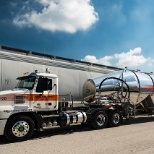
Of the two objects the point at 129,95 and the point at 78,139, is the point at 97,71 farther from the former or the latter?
the point at 78,139

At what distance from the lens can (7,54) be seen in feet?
44.9

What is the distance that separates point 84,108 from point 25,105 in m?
3.67

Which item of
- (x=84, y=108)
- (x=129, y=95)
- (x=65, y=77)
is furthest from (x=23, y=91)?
(x=65, y=77)

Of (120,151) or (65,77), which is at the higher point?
(65,77)

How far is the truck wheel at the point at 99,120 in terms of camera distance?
10.8 m

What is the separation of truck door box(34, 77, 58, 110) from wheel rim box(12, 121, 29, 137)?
0.96 m

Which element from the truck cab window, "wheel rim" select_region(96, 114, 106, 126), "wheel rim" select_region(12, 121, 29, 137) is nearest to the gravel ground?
"wheel rim" select_region(12, 121, 29, 137)

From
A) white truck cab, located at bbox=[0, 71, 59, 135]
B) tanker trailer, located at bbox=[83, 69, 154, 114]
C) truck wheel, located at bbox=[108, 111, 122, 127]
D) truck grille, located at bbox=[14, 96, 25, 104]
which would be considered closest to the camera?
white truck cab, located at bbox=[0, 71, 59, 135]

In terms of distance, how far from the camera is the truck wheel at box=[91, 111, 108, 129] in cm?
1082

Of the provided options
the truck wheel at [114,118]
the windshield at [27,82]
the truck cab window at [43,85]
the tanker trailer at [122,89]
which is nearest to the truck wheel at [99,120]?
the truck wheel at [114,118]

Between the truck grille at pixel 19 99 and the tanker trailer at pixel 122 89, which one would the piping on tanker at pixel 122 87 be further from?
the truck grille at pixel 19 99

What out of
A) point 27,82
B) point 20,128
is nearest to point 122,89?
point 27,82

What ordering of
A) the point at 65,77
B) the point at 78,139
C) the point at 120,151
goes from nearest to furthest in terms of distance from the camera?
the point at 120,151 < the point at 78,139 < the point at 65,77

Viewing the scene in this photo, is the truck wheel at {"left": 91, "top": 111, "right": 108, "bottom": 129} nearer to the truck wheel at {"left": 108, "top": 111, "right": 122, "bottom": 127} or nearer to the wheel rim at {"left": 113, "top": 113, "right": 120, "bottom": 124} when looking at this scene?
the truck wheel at {"left": 108, "top": 111, "right": 122, "bottom": 127}
